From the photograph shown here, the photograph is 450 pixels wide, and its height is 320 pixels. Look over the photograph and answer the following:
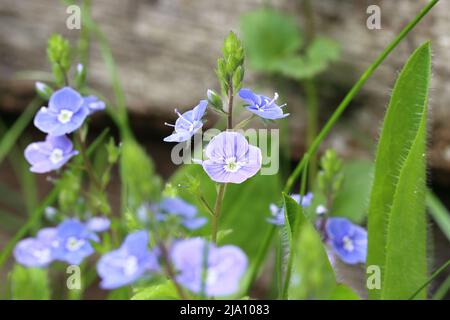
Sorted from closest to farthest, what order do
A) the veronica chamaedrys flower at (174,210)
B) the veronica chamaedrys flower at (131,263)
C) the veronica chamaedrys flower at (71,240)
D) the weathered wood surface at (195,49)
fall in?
1. the veronica chamaedrys flower at (131,263)
2. the veronica chamaedrys flower at (174,210)
3. the veronica chamaedrys flower at (71,240)
4. the weathered wood surface at (195,49)

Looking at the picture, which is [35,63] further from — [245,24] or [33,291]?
[33,291]

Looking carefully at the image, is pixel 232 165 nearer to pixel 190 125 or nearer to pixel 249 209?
pixel 190 125

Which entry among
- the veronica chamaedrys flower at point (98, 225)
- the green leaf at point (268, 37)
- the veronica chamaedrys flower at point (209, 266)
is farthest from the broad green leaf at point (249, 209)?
the veronica chamaedrys flower at point (209, 266)

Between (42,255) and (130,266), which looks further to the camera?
(42,255)

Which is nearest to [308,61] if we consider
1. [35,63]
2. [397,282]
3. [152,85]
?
[152,85]

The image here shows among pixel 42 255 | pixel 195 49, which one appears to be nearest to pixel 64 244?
pixel 42 255

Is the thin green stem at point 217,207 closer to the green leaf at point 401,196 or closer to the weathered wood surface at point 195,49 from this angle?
the green leaf at point 401,196
